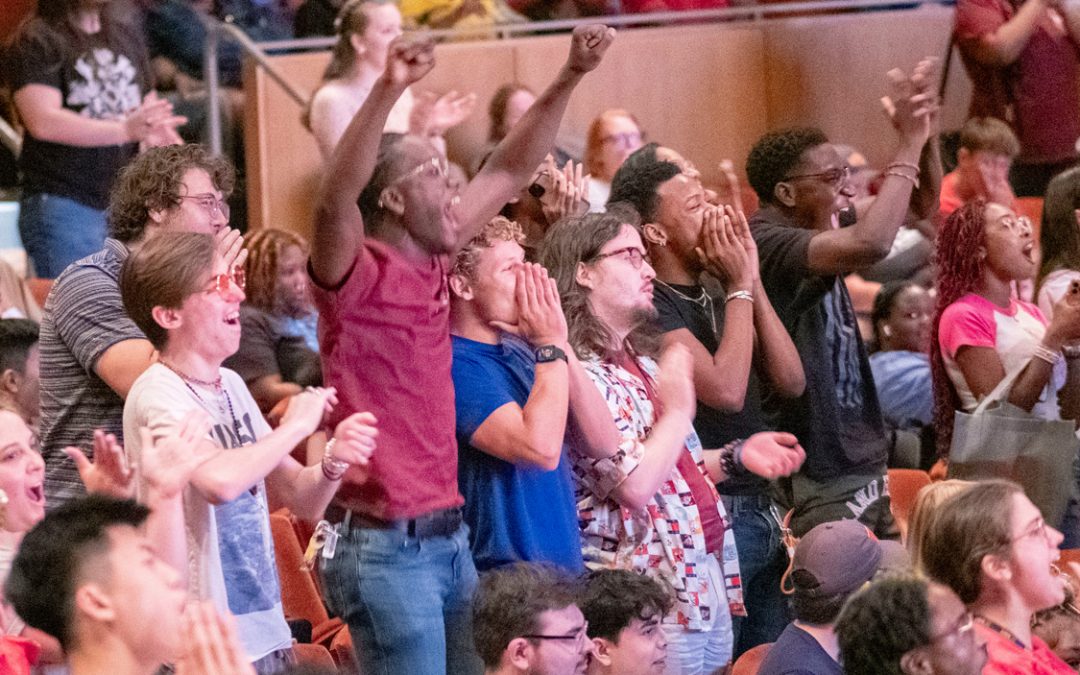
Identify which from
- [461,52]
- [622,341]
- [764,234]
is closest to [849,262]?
[764,234]

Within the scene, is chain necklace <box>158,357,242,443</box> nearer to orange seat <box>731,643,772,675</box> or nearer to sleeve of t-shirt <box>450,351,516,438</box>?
sleeve of t-shirt <box>450,351,516,438</box>

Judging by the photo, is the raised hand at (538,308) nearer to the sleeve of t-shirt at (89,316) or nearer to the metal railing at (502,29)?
the sleeve of t-shirt at (89,316)

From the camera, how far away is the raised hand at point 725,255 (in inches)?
167

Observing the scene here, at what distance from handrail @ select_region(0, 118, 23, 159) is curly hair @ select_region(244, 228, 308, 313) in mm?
1882

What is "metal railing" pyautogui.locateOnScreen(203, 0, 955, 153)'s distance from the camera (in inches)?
289

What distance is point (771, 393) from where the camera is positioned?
14.6 feet

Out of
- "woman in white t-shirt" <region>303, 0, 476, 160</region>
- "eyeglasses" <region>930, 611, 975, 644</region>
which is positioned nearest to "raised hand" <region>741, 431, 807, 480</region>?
"eyeglasses" <region>930, 611, 975, 644</region>

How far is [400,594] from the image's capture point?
332 centimetres

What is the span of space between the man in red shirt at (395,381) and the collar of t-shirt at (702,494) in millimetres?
691

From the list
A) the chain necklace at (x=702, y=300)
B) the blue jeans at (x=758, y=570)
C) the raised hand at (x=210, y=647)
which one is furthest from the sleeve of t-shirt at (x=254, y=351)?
the raised hand at (x=210, y=647)

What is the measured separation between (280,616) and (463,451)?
1.83 ft

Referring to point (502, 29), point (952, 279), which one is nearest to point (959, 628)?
point (952, 279)

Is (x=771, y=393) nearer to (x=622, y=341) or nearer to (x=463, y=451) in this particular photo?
(x=622, y=341)

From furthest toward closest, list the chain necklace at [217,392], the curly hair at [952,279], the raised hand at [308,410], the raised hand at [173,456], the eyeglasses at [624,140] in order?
the eyeglasses at [624,140] < the curly hair at [952,279] < the chain necklace at [217,392] < the raised hand at [308,410] < the raised hand at [173,456]
